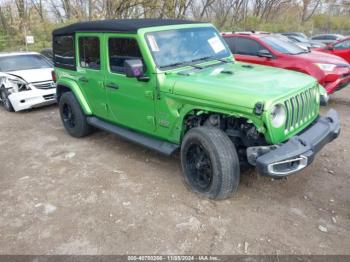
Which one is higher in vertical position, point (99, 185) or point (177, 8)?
point (177, 8)

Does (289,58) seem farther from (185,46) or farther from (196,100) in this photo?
(196,100)

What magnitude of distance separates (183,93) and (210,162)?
2.64 ft

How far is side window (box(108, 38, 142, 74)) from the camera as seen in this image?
3.99 meters

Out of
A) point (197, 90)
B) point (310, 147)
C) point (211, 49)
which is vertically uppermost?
point (211, 49)

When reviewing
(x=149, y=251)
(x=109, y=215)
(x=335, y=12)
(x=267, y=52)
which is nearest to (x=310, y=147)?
(x=149, y=251)

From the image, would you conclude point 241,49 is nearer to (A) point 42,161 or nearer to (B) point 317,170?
Result: (B) point 317,170

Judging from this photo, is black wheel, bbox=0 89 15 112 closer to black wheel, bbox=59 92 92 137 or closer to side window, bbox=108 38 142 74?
black wheel, bbox=59 92 92 137

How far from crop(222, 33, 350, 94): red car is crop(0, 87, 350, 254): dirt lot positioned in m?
2.14

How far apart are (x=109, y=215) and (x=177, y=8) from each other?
19.9 m

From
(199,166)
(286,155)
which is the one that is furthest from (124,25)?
(286,155)

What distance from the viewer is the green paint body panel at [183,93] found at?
308 cm

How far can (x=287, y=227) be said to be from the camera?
10.3ft

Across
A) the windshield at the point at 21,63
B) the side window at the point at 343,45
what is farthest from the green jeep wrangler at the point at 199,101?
the side window at the point at 343,45

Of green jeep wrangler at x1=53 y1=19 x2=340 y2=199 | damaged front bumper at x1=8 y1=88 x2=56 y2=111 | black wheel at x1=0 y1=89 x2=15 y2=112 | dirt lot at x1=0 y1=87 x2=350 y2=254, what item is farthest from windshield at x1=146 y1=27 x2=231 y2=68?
black wheel at x1=0 y1=89 x2=15 y2=112
